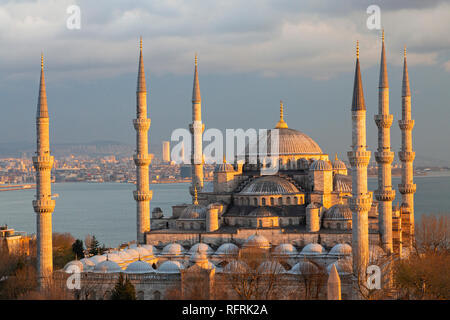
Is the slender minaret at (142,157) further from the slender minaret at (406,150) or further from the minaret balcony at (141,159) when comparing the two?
the slender minaret at (406,150)

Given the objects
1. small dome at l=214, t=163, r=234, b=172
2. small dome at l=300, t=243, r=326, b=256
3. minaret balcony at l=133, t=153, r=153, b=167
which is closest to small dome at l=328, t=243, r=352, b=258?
small dome at l=300, t=243, r=326, b=256

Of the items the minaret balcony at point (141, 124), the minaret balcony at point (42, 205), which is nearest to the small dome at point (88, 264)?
the minaret balcony at point (42, 205)

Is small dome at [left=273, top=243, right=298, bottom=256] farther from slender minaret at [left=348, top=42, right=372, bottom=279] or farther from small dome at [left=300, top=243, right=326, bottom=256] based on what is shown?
slender minaret at [left=348, top=42, right=372, bottom=279]

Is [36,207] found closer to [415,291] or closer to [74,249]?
[74,249]

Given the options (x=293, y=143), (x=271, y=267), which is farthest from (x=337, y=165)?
(x=271, y=267)
